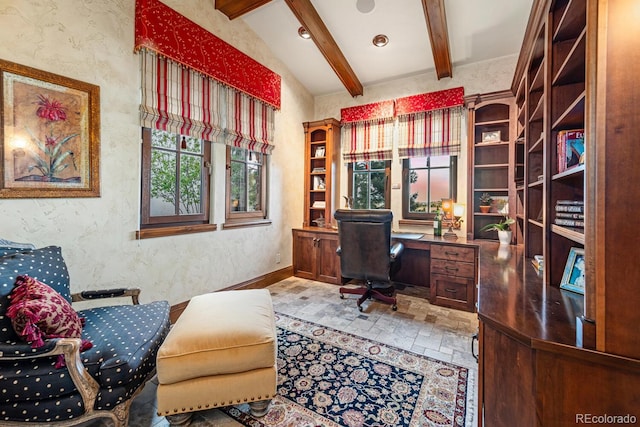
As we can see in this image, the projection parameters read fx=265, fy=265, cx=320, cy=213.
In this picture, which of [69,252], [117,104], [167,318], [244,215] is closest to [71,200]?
[69,252]

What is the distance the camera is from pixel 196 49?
2.63 m

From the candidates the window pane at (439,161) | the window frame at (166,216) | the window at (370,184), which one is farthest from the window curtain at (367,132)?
the window frame at (166,216)

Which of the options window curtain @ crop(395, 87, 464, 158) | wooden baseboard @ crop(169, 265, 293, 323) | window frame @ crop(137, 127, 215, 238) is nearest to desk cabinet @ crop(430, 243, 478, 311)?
window curtain @ crop(395, 87, 464, 158)

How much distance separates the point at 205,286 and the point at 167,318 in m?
1.14

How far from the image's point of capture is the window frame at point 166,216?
2371 millimetres

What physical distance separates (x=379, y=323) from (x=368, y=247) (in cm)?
74

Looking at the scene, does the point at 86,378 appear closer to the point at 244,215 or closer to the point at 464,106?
the point at 244,215

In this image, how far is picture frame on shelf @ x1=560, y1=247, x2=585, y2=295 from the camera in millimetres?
1281

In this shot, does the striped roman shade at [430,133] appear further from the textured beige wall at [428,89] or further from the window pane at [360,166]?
the window pane at [360,166]

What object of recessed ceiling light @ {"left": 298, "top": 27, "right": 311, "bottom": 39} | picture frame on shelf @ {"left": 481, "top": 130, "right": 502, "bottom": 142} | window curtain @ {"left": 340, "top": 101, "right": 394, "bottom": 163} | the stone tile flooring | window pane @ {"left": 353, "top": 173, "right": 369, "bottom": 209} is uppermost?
recessed ceiling light @ {"left": 298, "top": 27, "right": 311, "bottom": 39}

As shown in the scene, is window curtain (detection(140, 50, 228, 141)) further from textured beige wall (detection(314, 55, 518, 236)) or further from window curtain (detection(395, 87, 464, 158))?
window curtain (detection(395, 87, 464, 158))

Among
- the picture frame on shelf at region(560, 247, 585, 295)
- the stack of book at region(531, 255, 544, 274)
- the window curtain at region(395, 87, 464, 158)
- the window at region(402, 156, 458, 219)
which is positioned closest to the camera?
the picture frame on shelf at region(560, 247, 585, 295)

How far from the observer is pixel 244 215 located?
3387 millimetres

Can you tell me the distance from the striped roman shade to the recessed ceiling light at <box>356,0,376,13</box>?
4.69 ft
